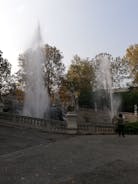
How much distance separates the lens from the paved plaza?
11.9 m

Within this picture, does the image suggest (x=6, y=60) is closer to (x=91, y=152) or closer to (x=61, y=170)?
(x=91, y=152)

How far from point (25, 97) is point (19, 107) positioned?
4.25 meters

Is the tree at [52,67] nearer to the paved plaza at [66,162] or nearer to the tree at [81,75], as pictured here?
the tree at [81,75]

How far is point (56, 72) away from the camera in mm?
52250

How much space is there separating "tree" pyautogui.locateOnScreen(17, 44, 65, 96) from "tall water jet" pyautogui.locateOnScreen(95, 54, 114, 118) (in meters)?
12.1

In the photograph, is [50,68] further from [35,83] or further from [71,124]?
[71,124]

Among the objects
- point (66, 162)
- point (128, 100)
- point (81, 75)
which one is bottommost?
point (66, 162)

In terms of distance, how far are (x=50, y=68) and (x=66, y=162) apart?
37.5 m

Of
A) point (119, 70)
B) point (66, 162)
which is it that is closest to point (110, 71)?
point (119, 70)

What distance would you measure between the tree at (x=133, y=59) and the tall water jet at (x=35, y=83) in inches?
664

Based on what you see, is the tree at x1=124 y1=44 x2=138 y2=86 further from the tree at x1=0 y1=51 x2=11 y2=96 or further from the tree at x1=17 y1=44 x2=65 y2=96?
the tree at x1=0 y1=51 x2=11 y2=96

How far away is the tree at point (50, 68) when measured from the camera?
5053 centimetres

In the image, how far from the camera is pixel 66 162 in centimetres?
1496

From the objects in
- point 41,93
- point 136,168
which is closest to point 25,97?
point 41,93
